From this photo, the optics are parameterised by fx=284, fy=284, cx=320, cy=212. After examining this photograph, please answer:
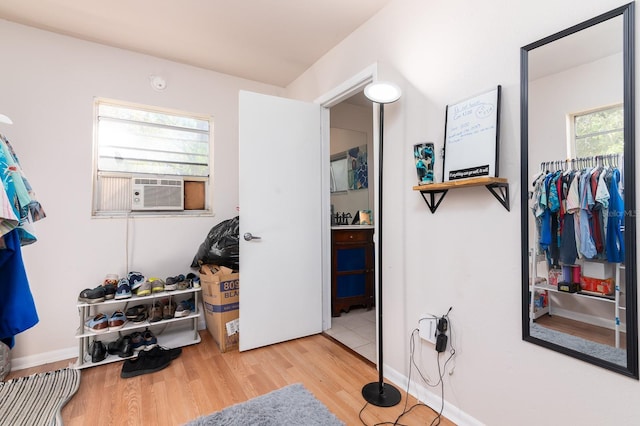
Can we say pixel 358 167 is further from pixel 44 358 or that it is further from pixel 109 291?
pixel 44 358

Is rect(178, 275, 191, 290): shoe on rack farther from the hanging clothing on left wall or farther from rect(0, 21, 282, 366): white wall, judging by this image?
the hanging clothing on left wall

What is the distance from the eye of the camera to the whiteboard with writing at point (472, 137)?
53.2 inches

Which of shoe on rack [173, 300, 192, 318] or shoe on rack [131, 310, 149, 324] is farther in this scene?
shoe on rack [173, 300, 192, 318]

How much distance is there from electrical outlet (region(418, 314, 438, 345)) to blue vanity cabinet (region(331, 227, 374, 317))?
4.72ft

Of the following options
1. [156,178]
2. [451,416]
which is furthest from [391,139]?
[156,178]

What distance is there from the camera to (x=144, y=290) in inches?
89.9

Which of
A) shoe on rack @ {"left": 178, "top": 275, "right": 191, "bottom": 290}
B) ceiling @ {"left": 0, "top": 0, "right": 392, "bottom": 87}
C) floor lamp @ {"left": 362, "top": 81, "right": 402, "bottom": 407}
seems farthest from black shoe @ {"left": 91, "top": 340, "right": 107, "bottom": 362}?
ceiling @ {"left": 0, "top": 0, "right": 392, "bottom": 87}

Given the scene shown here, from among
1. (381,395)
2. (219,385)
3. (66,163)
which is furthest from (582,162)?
(66,163)

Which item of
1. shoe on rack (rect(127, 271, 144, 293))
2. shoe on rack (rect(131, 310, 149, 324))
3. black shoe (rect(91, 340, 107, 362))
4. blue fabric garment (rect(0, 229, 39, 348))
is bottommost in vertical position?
black shoe (rect(91, 340, 107, 362))

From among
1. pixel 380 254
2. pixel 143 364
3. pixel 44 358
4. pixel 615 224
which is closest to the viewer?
pixel 615 224

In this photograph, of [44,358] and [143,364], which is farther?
[44,358]

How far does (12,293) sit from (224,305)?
1389 millimetres

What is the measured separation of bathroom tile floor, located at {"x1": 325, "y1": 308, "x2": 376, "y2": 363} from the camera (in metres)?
2.32

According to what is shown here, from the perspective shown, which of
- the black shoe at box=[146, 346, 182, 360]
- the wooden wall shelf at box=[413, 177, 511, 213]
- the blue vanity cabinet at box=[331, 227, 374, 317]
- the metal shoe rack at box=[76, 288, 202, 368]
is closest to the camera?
the wooden wall shelf at box=[413, 177, 511, 213]
